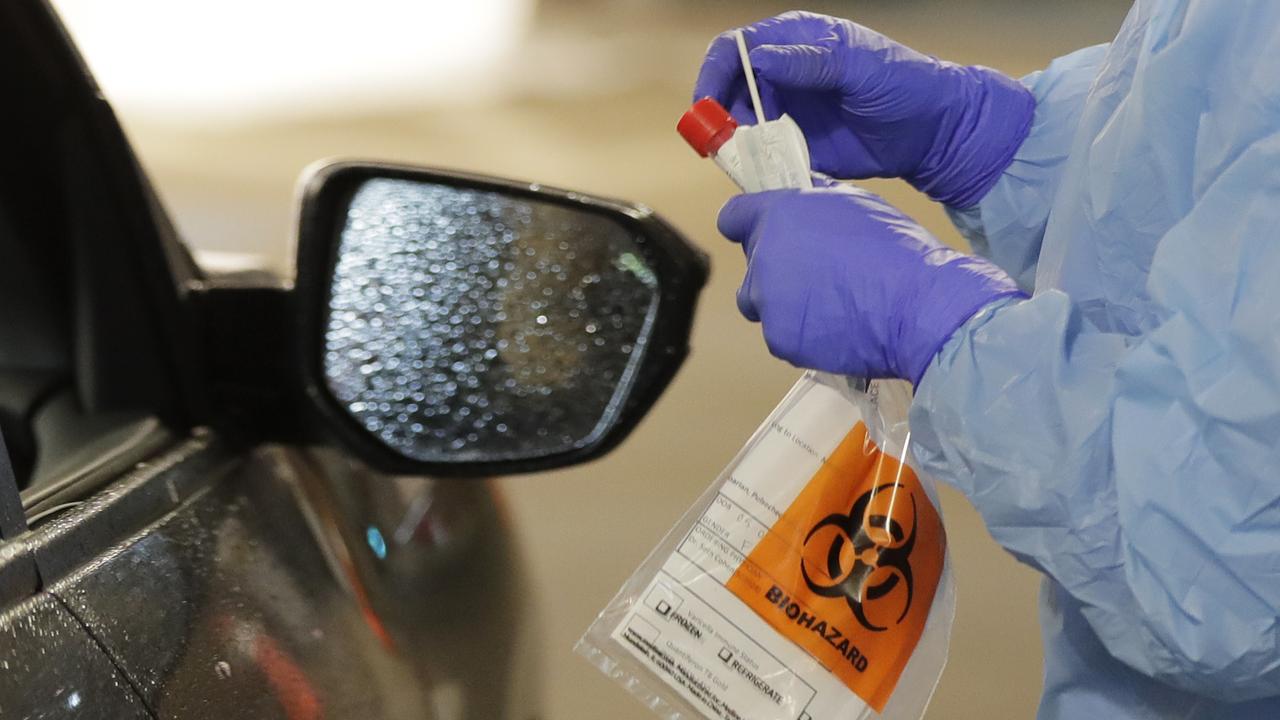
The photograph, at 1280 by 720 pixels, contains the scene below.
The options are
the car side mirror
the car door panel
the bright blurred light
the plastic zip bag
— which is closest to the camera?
the car door panel

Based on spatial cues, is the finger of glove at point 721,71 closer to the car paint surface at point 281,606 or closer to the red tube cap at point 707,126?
the red tube cap at point 707,126

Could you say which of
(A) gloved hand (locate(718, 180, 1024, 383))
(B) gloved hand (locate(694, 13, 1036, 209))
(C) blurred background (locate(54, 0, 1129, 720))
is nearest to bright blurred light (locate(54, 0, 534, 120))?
(C) blurred background (locate(54, 0, 1129, 720))

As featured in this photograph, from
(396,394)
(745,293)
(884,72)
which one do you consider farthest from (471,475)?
(884,72)

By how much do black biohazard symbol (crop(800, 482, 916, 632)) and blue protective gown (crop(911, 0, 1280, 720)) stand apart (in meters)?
0.05

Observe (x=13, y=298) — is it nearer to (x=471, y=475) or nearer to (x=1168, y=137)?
(x=471, y=475)

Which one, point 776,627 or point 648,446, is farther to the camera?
point 648,446

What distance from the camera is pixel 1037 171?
3.19 feet

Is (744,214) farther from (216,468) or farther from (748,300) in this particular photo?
(216,468)

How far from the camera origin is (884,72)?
3.06 feet

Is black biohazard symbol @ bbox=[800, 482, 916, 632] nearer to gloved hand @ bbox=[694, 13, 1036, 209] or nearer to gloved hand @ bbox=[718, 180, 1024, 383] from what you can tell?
gloved hand @ bbox=[718, 180, 1024, 383]

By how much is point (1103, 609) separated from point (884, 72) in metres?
0.49

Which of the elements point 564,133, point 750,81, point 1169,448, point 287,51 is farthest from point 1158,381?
point 287,51

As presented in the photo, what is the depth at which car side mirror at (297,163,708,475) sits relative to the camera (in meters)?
0.79

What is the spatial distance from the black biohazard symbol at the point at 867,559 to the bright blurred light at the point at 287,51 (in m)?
2.56
